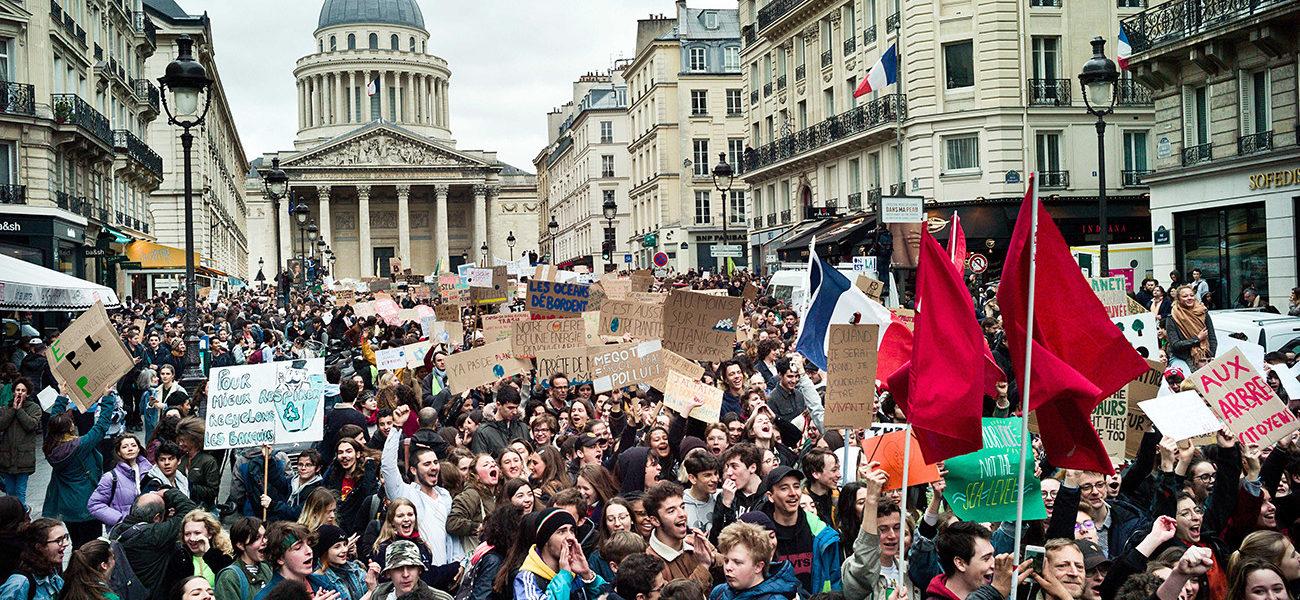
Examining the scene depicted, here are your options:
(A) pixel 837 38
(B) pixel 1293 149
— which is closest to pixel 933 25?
(A) pixel 837 38

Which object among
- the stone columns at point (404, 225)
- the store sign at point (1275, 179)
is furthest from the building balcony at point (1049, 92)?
the stone columns at point (404, 225)

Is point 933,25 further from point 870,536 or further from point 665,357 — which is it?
point 870,536

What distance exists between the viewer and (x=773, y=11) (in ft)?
146

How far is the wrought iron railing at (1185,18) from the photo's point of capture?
2183 centimetres

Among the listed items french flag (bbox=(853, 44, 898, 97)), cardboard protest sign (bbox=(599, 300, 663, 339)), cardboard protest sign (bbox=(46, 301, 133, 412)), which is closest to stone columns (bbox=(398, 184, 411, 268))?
french flag (bbox=(853, 44, 898, 97))

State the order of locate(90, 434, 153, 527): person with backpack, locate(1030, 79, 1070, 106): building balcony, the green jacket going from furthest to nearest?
locate(1030, 79, 1070, 106): building balcony, locate(90, 434, 153, 527): person with backpack, the green jacket

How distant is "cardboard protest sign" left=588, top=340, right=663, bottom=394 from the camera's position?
11.1 metres

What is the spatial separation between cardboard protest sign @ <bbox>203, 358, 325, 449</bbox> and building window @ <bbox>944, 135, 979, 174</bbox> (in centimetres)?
2730

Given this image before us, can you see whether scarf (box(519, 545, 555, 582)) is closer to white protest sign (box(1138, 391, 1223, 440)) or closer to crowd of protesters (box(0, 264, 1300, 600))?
crowd of protesters (box(0, 264, 1300, 600))

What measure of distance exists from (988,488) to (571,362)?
6199 millimetres

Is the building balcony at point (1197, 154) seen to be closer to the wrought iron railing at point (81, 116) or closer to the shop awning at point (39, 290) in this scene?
the shop awning at point (39, 290)

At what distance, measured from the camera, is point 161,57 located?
2280 inches

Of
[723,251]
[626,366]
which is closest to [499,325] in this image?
[626,366]

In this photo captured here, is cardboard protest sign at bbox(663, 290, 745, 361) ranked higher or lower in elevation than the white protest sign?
higher
